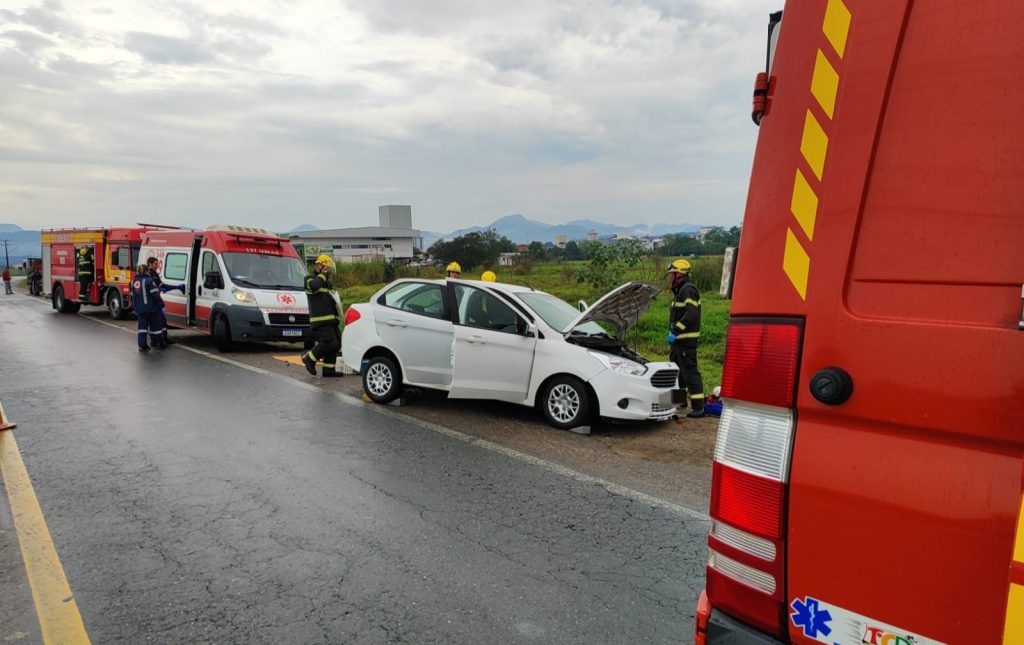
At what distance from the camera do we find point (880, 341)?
1.43m

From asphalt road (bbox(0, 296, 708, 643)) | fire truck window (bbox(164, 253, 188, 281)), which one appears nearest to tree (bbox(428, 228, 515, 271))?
fire truck window (bbox(164, 253, 188, 281))

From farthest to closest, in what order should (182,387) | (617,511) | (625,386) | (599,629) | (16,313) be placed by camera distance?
(16,313) → (182,387) → (625,386) → (617,511) → (599,629)

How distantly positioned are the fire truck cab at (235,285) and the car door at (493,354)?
6.16m

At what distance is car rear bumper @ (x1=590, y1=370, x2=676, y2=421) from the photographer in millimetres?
6418

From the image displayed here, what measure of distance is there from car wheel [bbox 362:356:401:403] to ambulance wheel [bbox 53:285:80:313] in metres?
17.8

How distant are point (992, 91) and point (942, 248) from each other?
34 centimetres

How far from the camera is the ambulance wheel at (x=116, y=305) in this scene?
18219 millimetres

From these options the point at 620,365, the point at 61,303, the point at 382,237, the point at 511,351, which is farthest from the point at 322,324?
the point at 382,237

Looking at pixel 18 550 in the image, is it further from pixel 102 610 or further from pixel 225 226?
pixel 225 226

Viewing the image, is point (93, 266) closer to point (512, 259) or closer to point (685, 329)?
point (512, 259)

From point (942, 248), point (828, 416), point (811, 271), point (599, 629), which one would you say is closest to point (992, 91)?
point (942, 248)

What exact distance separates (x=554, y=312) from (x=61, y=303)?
20.5m

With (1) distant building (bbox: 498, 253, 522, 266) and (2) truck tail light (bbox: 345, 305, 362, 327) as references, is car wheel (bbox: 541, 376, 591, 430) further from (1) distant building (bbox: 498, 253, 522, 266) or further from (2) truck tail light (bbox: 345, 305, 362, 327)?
(1) distant building (bbox: 498, 253, 522, 266)

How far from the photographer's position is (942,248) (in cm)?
137
